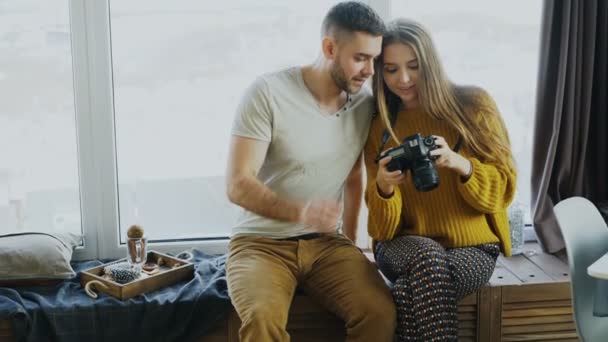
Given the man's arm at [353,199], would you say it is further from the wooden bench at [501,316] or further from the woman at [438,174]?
the wooden bench at [501,316]

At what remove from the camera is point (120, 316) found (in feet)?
6.48

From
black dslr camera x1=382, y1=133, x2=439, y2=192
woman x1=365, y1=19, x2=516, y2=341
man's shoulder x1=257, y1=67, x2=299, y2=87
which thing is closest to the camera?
black dslr camera x1=382, y1=133, x2=439, y2=192

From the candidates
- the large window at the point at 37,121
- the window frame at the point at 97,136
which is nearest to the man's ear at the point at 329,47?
the window frame at the point at 97,136

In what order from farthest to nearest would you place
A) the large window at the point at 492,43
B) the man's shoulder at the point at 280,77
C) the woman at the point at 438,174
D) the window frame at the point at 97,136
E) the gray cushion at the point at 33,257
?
the large window at the point at 492,43
the window frame at the point at 97,136
the gray cushion at the point at 33,257
the man's shoulder at the point at 280,77
the woman at the point at 438,174

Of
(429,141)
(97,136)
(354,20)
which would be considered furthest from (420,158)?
(97,136)

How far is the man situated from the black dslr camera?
0.92 feet

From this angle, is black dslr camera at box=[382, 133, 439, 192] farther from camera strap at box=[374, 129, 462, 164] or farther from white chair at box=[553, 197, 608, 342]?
white chair at box=[553, 197, 608, 342]

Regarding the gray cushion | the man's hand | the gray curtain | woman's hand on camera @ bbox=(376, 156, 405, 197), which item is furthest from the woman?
the gray cushion

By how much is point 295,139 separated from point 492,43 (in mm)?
967

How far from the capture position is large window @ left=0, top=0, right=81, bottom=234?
7.61 feet

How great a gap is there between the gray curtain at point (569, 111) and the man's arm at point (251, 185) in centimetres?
102

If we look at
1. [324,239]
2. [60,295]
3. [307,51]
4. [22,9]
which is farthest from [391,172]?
[22,9]

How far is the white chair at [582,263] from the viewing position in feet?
5.43

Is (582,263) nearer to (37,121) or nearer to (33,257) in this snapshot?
(33,257)
